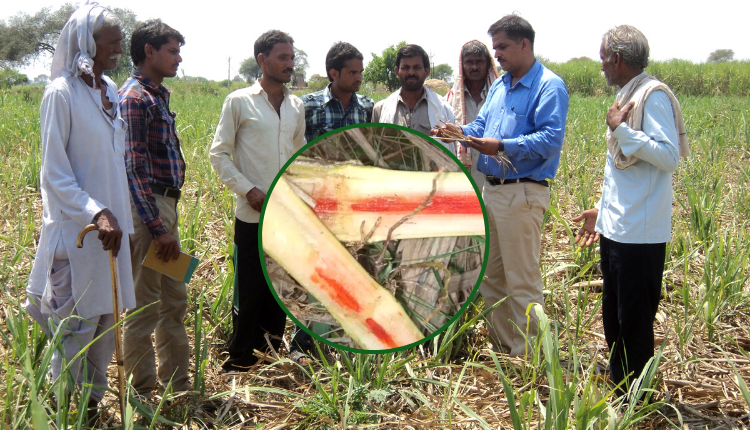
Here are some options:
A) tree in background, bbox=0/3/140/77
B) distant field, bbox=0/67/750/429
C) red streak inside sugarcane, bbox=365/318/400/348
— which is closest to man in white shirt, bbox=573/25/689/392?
distant field, bbox=0/67/750/429

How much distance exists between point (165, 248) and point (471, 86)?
1987mm

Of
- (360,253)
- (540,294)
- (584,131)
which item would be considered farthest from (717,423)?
(584,131)

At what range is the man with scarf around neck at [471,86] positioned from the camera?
10.1 feet

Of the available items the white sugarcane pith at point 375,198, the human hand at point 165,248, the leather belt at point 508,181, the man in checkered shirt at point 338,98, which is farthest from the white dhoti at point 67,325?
the leather belt at point 508,181

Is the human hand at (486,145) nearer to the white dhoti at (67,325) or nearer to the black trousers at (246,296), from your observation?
the black trousers at (246,296)

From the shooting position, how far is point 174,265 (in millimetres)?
2080

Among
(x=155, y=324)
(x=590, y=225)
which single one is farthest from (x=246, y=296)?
(x=590, y=225)

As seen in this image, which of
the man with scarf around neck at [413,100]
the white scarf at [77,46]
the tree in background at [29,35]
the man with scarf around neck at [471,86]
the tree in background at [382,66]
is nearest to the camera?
the white scarf at [77,46]

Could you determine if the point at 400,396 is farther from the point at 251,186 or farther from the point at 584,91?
the point at 584,91

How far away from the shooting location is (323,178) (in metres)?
1.67

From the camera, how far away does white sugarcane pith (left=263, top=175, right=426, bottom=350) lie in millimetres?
1649

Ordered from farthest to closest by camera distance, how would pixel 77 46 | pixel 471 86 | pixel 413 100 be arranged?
pixel 471 86 → pixel 413 100 → pixel 77 46

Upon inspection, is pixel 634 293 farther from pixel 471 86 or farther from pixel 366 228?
pixel 471 86

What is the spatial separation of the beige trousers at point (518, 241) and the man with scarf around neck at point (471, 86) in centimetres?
43
